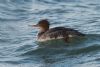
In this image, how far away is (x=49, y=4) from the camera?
2081 centimetres

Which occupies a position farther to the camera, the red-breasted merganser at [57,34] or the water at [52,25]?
the red-breasted merganser at [57,34]

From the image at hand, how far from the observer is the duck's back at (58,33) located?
49.9ft

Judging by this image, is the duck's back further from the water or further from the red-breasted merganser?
the water

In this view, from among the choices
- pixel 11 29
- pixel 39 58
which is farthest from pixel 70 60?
pixel 11 29

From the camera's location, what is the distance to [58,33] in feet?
50.7

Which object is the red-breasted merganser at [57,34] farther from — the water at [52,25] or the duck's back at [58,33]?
the water at [52,25]

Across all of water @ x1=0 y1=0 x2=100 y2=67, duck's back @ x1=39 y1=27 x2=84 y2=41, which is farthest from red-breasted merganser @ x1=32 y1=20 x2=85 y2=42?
water @ x1=0 y1=0 x2=100 y2=67

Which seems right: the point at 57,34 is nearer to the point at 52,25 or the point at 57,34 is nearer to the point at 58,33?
the point at 58,33

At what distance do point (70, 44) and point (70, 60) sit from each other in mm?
1769

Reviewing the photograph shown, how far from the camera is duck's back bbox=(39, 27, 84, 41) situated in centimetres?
1520

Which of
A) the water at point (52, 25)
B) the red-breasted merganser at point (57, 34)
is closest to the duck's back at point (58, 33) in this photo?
the red-breasted merganser at point (57, 34)

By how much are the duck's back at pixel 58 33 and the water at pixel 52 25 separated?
0.81ft

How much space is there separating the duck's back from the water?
0.25m

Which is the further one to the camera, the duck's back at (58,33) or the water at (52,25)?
the duck's back at (58,33)
